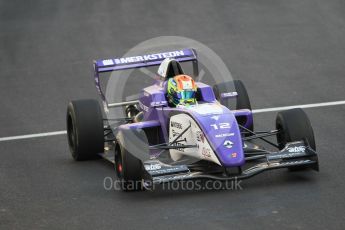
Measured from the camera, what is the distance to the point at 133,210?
10516 millimetres

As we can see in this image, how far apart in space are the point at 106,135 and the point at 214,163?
3111mm

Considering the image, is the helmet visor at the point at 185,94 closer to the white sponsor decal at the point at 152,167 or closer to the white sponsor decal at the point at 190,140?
the white sponsor decal at the point at 190,140

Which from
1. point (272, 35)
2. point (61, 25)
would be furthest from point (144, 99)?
point (61, 25)

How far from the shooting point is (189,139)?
1194 cm

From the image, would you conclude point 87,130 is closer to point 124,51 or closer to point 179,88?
point 179,88

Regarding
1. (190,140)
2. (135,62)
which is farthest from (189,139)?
(135,62)

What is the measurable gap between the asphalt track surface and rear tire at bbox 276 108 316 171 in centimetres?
44

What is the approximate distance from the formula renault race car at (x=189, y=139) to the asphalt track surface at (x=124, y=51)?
0.27 metres

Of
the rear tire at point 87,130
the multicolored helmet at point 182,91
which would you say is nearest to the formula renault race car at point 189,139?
the rear tire at point 87,130

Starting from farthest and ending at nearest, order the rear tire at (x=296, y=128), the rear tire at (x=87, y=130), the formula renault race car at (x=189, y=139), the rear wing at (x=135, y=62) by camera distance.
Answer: the rear wing at (x=135, y=62) < the rear tire at (x=87, y=130) < the rear tire at (x=296, y=128) < the formula renault race car at (x=189, y=139)

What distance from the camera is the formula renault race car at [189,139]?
11062 millimetres

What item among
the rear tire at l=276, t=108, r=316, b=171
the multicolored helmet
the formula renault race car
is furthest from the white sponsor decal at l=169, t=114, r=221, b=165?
the rear tire at l=276, t=108, r=316, b=171

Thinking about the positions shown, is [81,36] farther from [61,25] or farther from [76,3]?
[76,3]

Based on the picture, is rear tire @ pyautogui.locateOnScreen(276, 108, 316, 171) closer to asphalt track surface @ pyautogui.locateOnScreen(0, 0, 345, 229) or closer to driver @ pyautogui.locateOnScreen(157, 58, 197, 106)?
asphalt track surface @ pyautogui.locateOnScreen(0, 0, 345, 229)
